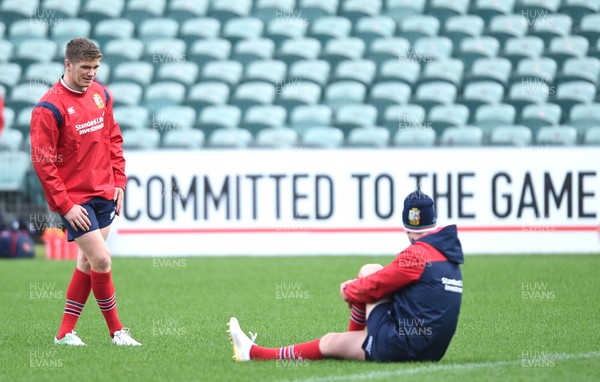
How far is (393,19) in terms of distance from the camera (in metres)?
21.3

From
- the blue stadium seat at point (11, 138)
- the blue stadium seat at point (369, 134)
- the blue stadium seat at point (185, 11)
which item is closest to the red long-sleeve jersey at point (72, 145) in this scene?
the blue stadium seat at point (369, 134)

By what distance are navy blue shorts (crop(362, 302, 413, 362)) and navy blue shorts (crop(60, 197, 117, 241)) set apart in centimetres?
238

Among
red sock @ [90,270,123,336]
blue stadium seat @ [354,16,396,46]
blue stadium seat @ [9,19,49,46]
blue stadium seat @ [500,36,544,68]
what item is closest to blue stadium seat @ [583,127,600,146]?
blue stadium seat @ [500,36,544,68]

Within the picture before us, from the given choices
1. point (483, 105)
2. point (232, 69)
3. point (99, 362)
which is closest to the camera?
point (99, 362)

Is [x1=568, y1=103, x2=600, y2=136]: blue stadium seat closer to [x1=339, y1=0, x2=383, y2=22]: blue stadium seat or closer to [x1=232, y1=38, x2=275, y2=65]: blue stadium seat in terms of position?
[x1=339, y1=0, x2=383, y2=22]: blue stadium seat

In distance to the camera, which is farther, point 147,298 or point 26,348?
point 147,298

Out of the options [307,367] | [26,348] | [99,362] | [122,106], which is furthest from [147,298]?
[122,106]

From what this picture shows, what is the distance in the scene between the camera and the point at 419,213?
6457 millimetres

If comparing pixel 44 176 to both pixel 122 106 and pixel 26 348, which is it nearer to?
pixel 26 348

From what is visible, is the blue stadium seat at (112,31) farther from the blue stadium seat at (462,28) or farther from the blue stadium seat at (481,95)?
the blue stadium seat at (481,95)

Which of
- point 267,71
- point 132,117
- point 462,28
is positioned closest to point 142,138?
point 132,117

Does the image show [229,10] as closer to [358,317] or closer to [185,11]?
[185,11]

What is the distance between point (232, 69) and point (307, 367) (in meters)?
14.1

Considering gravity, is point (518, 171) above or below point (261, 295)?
above
